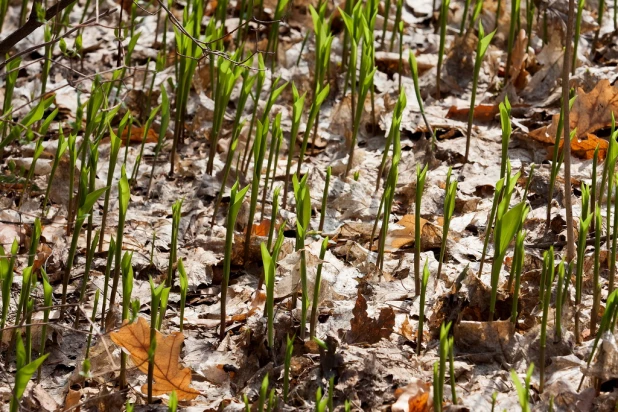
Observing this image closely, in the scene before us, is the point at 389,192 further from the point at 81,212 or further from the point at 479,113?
the point at 479,113

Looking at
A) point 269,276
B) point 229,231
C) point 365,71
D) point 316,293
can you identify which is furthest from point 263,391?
point 365,71

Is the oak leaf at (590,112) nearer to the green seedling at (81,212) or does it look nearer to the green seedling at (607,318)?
the green seedling at (607,318)

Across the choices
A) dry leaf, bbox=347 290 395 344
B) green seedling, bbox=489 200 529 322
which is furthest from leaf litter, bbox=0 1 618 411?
green seedling, bbox=489 200 529 322

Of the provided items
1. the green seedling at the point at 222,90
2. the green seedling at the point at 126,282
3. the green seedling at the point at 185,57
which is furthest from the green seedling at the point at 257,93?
the green seedling at the point at 126,282

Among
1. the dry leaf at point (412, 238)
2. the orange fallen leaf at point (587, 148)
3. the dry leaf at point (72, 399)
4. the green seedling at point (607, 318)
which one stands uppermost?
the orange fallen leaf at point (587, 148)

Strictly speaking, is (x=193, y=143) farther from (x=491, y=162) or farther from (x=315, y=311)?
(x=315, y=311)

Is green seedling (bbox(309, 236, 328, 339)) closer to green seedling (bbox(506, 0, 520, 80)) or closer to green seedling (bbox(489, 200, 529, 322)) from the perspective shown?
green seedling (bbox(489, 200, 529, 322))
